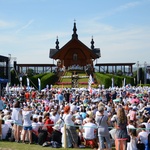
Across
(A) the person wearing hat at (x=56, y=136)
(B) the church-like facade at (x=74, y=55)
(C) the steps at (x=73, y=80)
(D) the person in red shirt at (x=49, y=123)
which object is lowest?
(A) the person wearing hat at (x=56, y=136)

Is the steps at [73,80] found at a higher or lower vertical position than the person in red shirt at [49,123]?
higher

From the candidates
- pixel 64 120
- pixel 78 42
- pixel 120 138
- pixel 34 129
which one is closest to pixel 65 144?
pixel 64 120

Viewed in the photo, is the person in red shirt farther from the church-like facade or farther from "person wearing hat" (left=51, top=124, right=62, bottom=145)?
the church-like facade

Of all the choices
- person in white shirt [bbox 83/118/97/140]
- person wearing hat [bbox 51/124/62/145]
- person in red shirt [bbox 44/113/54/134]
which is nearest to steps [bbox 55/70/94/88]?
person in red shirt [bbox 44/113/54/134]

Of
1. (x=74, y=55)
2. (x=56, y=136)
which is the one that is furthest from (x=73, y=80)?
(x=56, y=136)

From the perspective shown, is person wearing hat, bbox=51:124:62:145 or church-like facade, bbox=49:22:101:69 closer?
person wearing hat, bbox=51:124:62:145

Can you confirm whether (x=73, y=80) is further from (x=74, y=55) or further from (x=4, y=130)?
(x=4, y=130)

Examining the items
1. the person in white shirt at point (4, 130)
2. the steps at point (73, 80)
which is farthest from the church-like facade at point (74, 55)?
the person in white shirt at point (4, 130)

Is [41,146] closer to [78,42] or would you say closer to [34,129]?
[34,129]

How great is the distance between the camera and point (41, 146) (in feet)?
37.5

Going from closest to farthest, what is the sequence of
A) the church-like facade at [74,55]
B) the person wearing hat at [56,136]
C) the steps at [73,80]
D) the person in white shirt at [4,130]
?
the person wearing hat at [56,136], the person in white shirt at [4,130], the steps at [73,80], the church-like facade at [74,55]

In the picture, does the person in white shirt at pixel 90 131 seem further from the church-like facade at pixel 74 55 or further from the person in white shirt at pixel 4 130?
the church-like facade at pixel 74 55

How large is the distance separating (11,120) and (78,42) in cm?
6199

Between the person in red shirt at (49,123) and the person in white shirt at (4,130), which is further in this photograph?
the person in white shirt at (4,130)
